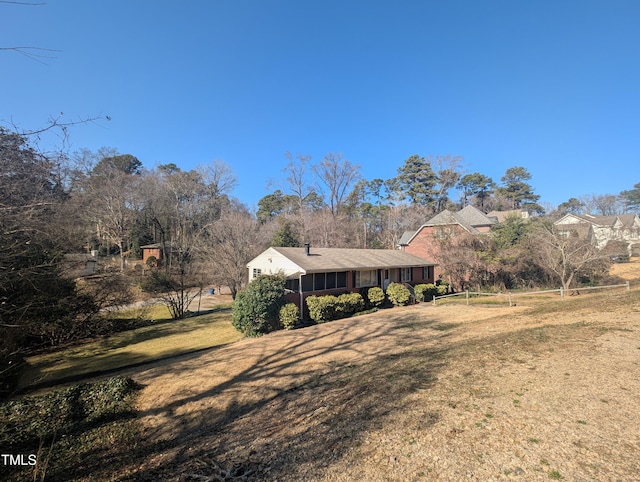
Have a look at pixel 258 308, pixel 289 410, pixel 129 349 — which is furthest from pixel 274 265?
pixel 289 410

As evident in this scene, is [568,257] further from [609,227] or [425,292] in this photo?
[609,227]

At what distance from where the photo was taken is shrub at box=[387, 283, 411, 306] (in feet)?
66.5

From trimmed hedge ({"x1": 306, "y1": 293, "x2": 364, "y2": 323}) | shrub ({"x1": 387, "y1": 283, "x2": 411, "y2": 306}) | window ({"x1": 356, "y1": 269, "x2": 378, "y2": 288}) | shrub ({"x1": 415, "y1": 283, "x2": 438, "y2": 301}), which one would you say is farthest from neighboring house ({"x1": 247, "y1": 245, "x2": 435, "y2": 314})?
shrub ({"x1": 415, "y1": 283, "x2": 438, "y2": 301})

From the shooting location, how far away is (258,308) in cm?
1419

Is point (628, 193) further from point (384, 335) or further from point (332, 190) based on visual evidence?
point (384, 335)

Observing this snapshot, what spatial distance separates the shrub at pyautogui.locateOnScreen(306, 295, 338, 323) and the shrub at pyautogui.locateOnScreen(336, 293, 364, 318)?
508 millimetres

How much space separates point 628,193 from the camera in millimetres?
65812

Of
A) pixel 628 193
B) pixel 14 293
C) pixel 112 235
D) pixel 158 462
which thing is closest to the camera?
pixel 158 462

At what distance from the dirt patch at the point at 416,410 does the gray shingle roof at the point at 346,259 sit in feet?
26.0

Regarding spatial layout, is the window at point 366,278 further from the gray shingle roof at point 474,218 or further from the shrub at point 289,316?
the gray shingle roof at point 474,218

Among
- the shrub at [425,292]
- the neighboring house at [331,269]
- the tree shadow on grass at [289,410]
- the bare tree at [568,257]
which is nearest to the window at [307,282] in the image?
the neighboring house at [331,269]

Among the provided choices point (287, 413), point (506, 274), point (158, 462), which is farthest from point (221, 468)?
point (506, 274)

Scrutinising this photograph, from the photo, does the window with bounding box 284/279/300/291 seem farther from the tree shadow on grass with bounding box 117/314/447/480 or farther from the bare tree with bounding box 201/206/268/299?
the bare tree with bounding box 201/206/268/299

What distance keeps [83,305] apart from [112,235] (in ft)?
84.4
